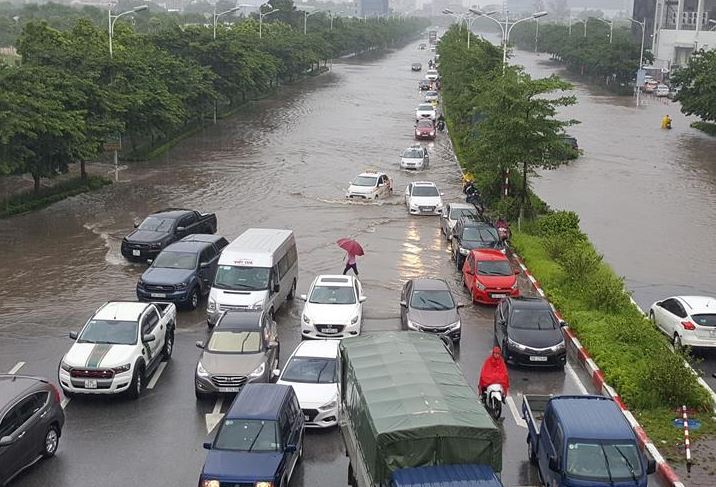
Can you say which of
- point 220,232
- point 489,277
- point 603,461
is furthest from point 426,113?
point 603,461

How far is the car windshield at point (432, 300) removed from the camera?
72.2 feet

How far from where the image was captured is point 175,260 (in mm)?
25281

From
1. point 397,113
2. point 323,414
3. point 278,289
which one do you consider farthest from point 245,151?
point 323,414

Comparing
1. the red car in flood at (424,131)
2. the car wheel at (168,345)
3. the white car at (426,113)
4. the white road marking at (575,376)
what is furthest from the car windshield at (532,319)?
the white car at (426,113)

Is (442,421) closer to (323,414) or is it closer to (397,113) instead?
(323,414)

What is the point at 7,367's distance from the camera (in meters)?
19.9

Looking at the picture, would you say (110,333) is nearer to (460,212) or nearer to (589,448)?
(589,448)

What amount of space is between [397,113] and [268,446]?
205 ft

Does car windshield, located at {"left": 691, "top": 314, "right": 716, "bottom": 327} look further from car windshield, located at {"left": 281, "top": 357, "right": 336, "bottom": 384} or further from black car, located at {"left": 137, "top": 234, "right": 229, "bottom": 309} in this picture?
black car, located at {"left": 137, "top": 234, "right": 229, "bottom": 309}

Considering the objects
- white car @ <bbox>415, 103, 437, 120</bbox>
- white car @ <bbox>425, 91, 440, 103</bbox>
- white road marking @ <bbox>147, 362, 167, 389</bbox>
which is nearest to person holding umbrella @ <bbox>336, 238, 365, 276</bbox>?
white road marking @ <bbox>147, 362, 167, 389</bbox>

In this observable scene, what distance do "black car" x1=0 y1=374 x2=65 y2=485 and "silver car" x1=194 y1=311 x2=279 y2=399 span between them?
121 inches

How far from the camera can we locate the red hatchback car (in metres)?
24.8

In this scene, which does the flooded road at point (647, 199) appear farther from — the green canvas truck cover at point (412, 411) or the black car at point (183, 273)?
the black car at point (183, 273)

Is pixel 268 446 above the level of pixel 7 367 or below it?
above
